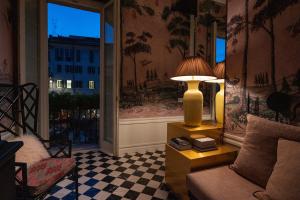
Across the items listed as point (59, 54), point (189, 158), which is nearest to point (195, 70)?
point (189, 158)

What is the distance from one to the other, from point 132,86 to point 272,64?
2.29 m

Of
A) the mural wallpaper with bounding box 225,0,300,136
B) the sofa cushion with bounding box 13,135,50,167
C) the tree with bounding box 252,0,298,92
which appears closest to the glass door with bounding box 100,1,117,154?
the sofa cushion with bounding box 13,135,50,167

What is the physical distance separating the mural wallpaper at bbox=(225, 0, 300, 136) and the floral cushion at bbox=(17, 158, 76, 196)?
1793 millimetres

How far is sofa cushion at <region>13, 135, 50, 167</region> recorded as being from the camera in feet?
5.37

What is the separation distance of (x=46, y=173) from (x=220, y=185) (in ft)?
4.73

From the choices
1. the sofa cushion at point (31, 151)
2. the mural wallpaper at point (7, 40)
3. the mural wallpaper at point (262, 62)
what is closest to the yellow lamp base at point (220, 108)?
the mural wallpaper at point (262, 62)

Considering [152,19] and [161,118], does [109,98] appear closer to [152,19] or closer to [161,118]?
[161,118]

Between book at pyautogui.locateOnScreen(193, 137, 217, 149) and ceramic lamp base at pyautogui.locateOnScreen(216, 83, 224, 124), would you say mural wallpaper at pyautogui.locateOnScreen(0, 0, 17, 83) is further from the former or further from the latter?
ceramic lamp base at pyautogui.locateOnScreen(216, 83, 224, 124)

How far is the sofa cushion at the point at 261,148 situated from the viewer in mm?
1294

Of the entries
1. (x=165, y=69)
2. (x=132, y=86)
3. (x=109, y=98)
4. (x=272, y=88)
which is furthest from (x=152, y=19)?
(x=272, y=88)

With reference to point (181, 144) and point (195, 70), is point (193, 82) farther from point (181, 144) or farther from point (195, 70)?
point (181, 144)

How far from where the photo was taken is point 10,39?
203 cm

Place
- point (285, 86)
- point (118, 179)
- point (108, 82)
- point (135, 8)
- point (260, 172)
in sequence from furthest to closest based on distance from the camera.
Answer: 1. point (108, 82)
2. point (135, 8)
3. point (118, 179)
4. point (285, 86)
5. point (260, 172)

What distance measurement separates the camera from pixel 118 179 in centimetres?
236
